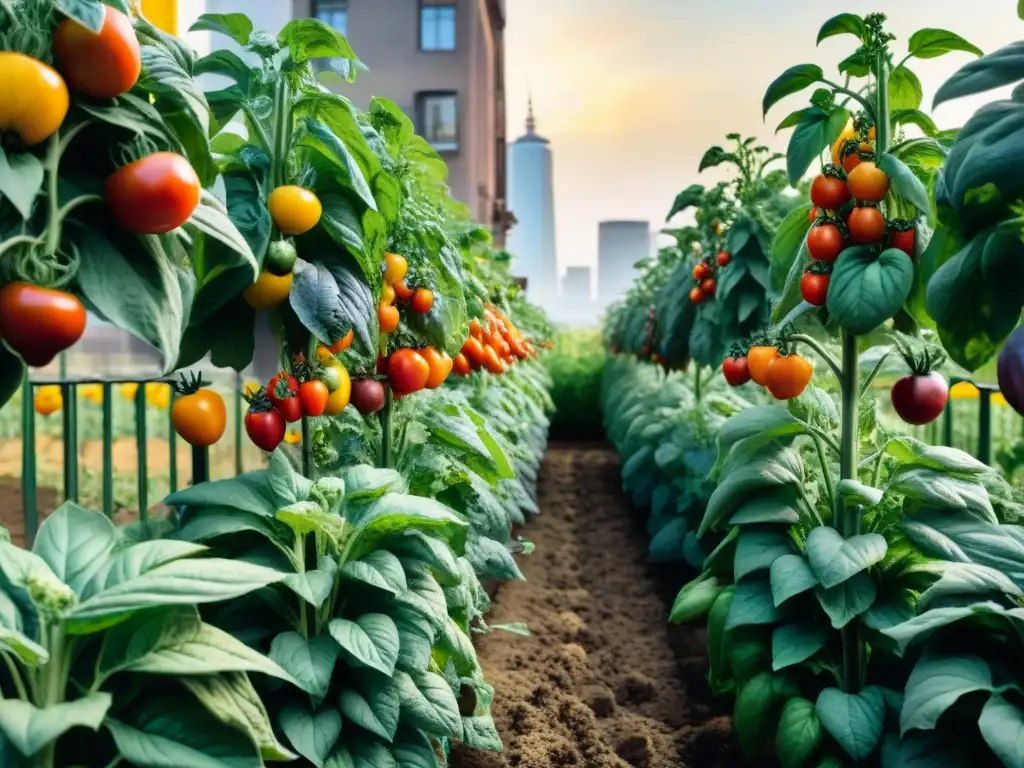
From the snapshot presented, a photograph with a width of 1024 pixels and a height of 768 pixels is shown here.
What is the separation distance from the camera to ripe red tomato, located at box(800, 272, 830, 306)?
2023 mm

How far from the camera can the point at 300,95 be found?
186 cm

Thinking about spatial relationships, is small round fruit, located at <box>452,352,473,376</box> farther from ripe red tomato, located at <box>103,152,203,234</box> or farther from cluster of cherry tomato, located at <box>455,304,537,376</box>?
ripe red tomato, located at <box>103,152,203,234</box>

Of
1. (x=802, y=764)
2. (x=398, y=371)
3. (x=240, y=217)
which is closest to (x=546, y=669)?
(x=802, y=764)

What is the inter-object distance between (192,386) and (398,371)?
51 centimetres

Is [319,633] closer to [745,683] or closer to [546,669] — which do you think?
[745,683]

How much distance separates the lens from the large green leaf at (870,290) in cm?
186

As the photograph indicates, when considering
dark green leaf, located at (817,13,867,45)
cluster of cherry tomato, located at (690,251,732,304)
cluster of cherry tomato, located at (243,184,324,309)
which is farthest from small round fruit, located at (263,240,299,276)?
cluster of cherry tomato, located at (690,251,732,304)

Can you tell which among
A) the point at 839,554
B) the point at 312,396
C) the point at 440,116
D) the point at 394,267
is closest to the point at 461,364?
the point at 394,267

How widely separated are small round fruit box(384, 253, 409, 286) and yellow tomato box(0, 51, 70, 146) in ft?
3.76

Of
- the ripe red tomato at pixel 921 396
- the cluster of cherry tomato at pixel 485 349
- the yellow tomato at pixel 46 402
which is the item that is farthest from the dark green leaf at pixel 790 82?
the yellow tomato at pixel 46 402

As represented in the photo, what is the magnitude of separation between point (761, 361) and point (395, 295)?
916 millimetres

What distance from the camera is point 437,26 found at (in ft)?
48.7

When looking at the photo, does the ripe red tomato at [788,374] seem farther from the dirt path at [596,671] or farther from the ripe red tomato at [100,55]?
the ripe red tomato at [100,55]

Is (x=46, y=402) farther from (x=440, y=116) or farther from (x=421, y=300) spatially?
(x=440, y=116)
